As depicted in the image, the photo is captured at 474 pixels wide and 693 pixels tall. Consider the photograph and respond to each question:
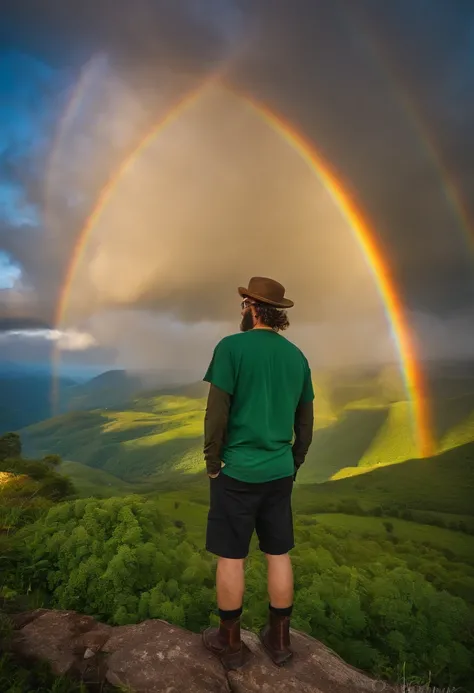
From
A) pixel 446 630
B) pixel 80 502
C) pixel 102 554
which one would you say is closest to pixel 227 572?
pixel 102 554

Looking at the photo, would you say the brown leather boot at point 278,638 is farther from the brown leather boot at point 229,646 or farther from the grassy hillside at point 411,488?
the grassy hillside at point 411,488

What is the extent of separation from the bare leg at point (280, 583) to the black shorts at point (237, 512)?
17 cm

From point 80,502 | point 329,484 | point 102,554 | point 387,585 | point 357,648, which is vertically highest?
point 80,502

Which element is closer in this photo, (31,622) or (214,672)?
(214,672)

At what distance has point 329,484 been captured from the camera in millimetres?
109438

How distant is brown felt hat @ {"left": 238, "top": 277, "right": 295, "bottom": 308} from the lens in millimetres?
4656

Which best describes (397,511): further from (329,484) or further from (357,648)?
(357,648)

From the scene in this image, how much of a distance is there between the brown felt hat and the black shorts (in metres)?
1.98

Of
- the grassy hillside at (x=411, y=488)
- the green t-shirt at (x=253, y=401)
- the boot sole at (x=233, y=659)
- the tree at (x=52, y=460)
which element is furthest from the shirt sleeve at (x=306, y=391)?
the grassy hillside at (x=411, y=488)

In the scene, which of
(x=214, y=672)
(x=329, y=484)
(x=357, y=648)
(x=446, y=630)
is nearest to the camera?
A: (x=214, y=672)

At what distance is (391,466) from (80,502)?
136 meters

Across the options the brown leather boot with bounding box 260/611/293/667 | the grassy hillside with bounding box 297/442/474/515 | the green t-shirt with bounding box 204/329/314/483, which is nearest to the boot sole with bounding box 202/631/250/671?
the brown leather boot with bounding box 260/611/293/667

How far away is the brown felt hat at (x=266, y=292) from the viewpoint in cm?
466

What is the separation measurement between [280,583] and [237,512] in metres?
1.04
